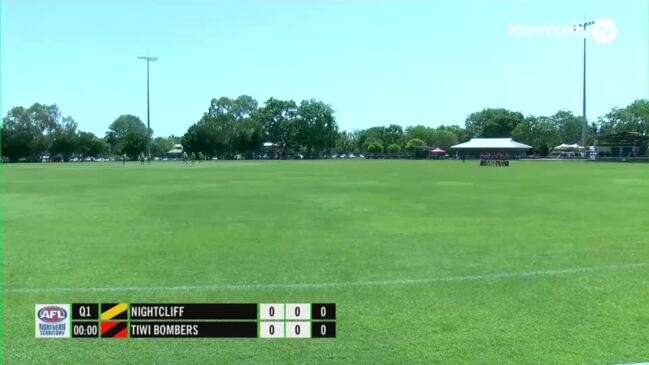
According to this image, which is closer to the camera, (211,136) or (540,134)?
(211,136)

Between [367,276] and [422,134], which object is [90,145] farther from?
[367,276]

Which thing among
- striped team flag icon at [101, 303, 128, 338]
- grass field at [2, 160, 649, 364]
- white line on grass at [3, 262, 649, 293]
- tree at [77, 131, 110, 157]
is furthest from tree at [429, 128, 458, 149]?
striped team flag icon at [101, 303, 128, 338]

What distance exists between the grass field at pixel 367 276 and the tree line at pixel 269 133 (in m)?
125

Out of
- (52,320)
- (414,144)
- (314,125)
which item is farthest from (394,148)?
(52,320)

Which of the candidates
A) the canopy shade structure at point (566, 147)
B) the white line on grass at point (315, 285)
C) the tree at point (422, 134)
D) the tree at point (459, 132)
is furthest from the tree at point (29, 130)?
the white line on grass at point (315, 285)

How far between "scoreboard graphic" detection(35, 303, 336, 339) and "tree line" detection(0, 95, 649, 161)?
133677 mm

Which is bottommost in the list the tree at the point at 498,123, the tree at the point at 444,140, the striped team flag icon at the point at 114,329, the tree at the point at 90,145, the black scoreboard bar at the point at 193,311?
the striped team flag icon at the point at 114,329

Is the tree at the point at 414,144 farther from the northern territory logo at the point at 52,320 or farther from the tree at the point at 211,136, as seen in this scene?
the northern territory logo at the point at 52,320

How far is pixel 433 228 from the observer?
13945 millimetres

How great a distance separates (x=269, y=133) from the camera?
149000 millimetres

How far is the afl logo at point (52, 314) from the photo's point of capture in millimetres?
6391

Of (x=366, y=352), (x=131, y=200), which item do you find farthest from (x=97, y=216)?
(x=366, y=352)

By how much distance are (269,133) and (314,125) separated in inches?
447

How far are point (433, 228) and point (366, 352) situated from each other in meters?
8.66
